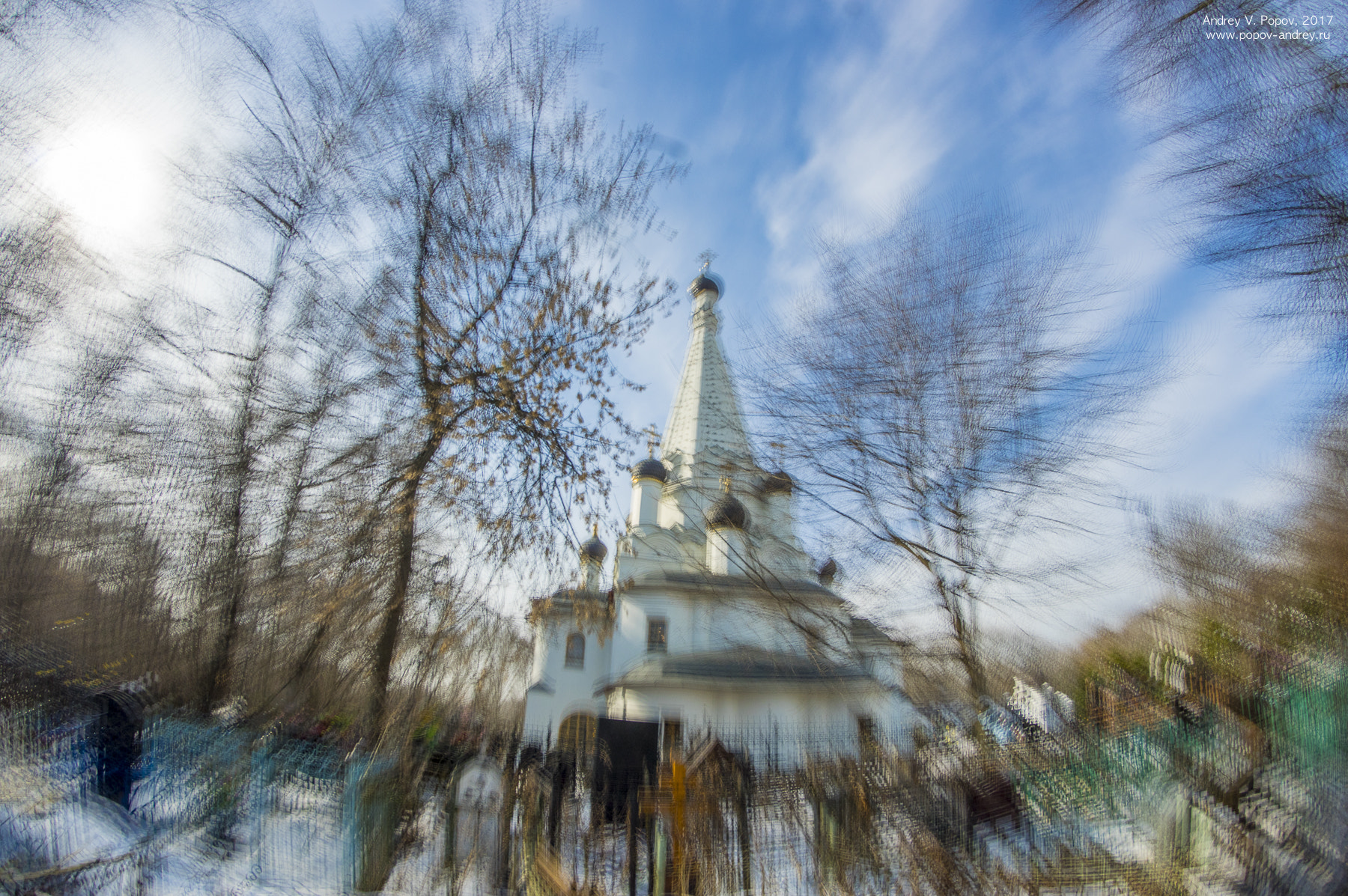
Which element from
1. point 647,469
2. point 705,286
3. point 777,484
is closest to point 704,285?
point 705,286

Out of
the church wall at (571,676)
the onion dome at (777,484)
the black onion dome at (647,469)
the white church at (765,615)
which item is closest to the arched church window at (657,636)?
the church wall at (571,676)

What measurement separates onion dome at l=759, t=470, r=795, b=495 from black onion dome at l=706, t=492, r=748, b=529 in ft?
0.72

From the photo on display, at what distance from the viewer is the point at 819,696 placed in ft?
16.6

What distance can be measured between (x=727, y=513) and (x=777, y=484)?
3.73 feet

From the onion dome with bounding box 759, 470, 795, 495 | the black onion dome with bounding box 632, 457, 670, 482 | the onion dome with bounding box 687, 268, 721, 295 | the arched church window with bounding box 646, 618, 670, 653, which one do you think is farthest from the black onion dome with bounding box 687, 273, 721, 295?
the onion dome with bounding box 759, 470, 795, 495

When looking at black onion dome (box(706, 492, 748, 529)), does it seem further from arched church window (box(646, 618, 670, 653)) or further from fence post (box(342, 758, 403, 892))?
arched church window (box(646, 618, 670, 653))

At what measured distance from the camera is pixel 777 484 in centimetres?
378

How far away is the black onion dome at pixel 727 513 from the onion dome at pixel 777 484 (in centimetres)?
22

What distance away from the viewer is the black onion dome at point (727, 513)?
3768mm

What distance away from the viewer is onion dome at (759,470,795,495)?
12.1 ft

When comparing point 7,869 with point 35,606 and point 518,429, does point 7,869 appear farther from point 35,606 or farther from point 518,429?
point 518,429

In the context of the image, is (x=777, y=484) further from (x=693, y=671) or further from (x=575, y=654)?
(x=575, y=654)

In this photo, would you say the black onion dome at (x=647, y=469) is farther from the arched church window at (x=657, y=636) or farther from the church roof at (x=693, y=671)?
the church roof at (x=693, y=671)

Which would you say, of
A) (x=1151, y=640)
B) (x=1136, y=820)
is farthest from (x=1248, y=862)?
(x=1151, y=640)
